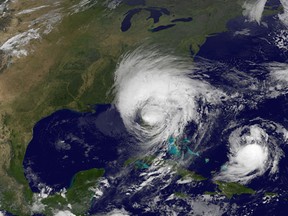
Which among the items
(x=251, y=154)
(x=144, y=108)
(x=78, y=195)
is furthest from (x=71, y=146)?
(x=251, y=154)

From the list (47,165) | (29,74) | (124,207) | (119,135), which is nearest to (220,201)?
(124,207)

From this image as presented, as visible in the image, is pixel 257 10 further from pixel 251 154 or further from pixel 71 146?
pixel 71 146

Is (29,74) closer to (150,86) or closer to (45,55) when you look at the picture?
(45,55)

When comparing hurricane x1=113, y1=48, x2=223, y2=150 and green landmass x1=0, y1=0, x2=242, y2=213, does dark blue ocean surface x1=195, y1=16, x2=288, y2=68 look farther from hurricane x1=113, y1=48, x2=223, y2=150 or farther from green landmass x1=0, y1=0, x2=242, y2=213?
hurricane x1=113, y1=48, x2=223, y2=150

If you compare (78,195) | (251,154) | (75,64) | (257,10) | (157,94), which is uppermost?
(75,64)

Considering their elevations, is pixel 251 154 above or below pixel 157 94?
below

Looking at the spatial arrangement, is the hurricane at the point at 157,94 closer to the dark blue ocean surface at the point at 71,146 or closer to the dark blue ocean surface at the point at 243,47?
the dark blue ocean surface at the point at 71,146
